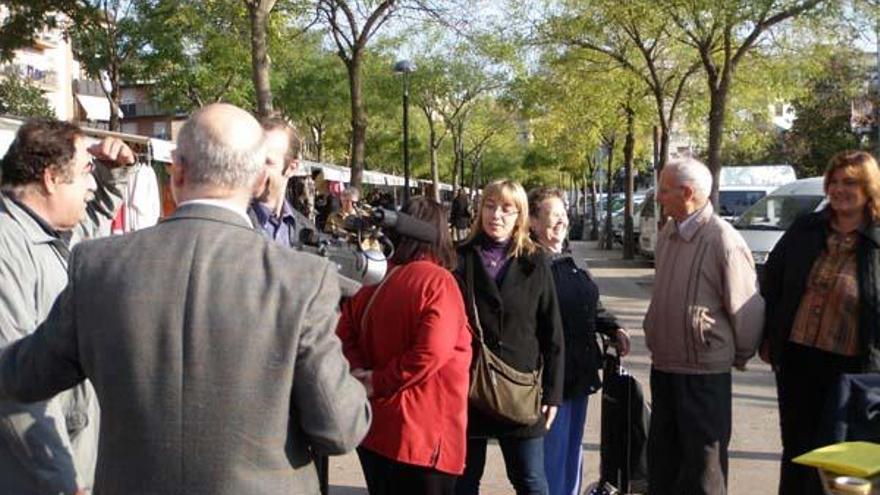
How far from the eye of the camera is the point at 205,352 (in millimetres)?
1957

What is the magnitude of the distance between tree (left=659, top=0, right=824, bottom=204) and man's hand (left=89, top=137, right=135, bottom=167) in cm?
1276

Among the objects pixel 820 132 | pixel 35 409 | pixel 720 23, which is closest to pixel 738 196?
pixel 720 23

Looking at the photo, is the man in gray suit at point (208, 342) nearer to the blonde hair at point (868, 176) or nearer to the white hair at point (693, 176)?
the white hair at point (693, 176)

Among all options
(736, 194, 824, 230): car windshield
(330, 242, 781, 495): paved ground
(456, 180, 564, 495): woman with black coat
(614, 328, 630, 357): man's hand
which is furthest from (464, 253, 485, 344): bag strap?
(736, 194, 824, 230): car windshield

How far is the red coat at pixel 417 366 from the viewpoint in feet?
11.1

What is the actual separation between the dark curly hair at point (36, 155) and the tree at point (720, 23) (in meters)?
13.3

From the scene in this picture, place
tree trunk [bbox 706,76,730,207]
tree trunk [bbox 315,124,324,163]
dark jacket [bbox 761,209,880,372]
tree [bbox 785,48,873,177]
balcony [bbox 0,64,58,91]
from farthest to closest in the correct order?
balcony [bbox 0,64,58,91]
tree [bbox 785,48,873,177]
tree trunk [bbox 315,124,324,163]
tree trunk [bbox 706,76,730,207]
dark jacket [bbox 761,209,880,372]

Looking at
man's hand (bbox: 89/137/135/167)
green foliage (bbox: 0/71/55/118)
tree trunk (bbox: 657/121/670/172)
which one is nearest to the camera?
man's hand (bbox: 89/137/135/167)

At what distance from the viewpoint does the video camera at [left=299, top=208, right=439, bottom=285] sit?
10.9ft

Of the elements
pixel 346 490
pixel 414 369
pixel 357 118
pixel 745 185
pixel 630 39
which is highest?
pixel 630 39

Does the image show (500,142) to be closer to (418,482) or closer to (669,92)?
(669,92)

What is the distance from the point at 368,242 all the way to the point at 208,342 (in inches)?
64.9

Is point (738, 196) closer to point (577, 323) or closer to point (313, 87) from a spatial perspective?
point (313, 87)

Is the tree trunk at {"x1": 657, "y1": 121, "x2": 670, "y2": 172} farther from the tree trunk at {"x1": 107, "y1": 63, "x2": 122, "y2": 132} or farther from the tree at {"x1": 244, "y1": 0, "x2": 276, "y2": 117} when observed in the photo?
the tree trunk at {"x1": 107, "y1": 63, "x2": 122, "y2": 132}
